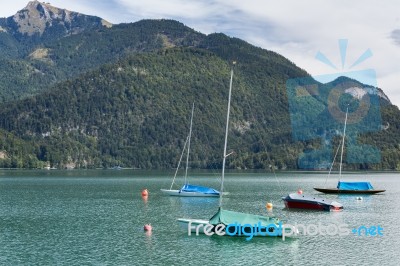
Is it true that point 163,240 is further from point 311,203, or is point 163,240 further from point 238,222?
point 311,203

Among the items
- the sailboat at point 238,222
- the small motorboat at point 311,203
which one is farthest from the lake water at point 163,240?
the small motorboat at point 311,203

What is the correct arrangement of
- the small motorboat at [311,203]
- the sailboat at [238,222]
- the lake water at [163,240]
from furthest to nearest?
the small motorboat at [311,203] → the sailboat at [238,222] → the lake water at [163,240]

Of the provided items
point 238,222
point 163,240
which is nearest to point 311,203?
point 238,222

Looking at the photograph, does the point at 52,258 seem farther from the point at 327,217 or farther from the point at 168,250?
the point at 327,217

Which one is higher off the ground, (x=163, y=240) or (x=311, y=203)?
(x=311, y=203)

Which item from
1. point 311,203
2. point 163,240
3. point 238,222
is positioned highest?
point 311,203

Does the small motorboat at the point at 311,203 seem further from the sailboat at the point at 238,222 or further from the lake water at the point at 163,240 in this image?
the sailboat at the point at 238,222

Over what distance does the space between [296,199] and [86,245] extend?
42486 millimetres

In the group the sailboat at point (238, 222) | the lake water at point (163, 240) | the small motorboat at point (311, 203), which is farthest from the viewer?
the small motorboat at point (311, 203)

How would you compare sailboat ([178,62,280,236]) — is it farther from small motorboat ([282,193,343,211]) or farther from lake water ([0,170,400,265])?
small motorboat ([282,193,343,211])

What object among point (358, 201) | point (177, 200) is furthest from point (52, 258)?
point (358, 201)

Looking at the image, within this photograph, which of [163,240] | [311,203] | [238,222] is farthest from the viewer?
[311,203]

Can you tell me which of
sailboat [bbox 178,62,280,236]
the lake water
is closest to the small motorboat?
the lake water

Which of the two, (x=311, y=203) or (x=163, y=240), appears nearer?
(x=163, y=240)
